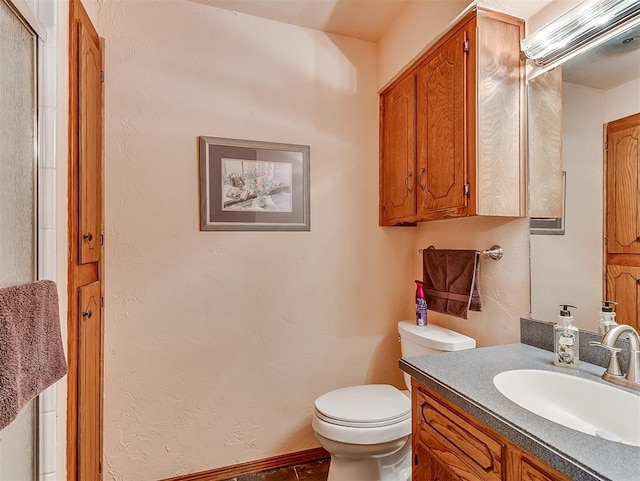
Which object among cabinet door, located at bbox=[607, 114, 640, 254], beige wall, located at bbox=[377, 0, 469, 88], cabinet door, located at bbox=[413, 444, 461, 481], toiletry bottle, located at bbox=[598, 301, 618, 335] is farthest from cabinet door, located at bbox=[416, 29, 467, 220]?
cabinet door, located at bbox=[413, 444, 461, 481]

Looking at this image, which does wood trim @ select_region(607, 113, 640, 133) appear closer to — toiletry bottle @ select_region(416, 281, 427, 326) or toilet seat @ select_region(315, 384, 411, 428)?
toiletry bottle @ select_region(416, 281, 427, 326)

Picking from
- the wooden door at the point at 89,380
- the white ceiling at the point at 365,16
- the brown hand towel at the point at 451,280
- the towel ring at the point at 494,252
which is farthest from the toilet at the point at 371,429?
the white ceiling at the point at 365,16

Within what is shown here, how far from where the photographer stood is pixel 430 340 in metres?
1.64

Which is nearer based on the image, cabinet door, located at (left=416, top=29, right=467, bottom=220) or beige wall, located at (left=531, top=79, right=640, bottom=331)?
beige wall, located at (left=531, top=79, right=640, bottom=331)

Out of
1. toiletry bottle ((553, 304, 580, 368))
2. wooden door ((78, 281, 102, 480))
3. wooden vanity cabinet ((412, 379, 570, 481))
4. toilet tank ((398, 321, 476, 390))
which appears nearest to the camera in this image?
wooden vanity cabinet ((412, 379, 570, 481))

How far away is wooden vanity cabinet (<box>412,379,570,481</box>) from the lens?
30.4 inches

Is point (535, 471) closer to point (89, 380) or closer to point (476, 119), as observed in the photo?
point (476, 119)

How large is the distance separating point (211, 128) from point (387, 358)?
5.52ft

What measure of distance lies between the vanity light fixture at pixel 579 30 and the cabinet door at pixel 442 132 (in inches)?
10.4

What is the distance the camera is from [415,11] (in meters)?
1.74

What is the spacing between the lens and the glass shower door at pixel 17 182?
2.82 feet

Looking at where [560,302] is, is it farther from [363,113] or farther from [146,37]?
[146,37]

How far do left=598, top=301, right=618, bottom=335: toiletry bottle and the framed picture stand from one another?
1337 mm

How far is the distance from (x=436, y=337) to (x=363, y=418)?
504 millimetres
